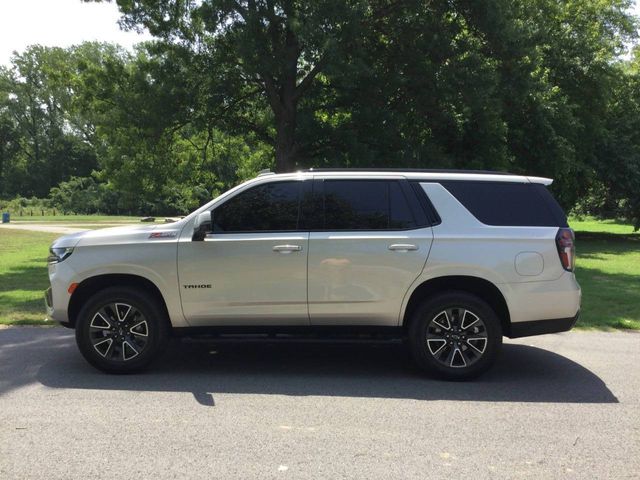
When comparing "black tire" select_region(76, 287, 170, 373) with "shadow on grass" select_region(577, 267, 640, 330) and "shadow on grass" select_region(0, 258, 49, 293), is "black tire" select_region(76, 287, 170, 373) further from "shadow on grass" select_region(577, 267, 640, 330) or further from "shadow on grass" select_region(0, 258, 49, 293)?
"shadow on grass" select_region(0, 258, 49, 293)

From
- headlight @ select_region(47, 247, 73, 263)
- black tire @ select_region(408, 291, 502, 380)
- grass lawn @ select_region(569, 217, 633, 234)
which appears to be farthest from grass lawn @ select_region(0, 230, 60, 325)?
grass lawn @ select_region(569, 217, 633, 234)

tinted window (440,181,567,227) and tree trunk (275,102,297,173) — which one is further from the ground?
tree trunk (275,102,297,173)

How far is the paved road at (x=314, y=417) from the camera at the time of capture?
361 cm

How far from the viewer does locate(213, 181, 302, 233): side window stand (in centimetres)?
554

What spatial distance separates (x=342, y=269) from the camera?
5.35 metres

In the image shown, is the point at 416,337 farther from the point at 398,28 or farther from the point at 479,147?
the point at 479,147

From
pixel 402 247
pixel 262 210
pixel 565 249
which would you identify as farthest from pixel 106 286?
pixel 565 249

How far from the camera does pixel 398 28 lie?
15227 millimetres

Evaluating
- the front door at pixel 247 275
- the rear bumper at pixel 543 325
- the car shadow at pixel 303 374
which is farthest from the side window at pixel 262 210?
the rear bumper at pixel 543 325

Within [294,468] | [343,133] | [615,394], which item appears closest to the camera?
[294,468]

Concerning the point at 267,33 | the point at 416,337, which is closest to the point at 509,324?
the point at 416,337

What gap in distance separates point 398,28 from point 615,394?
12381 mm

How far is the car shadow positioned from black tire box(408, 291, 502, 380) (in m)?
0.16

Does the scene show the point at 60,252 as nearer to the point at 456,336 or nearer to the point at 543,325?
the point at 456,336
